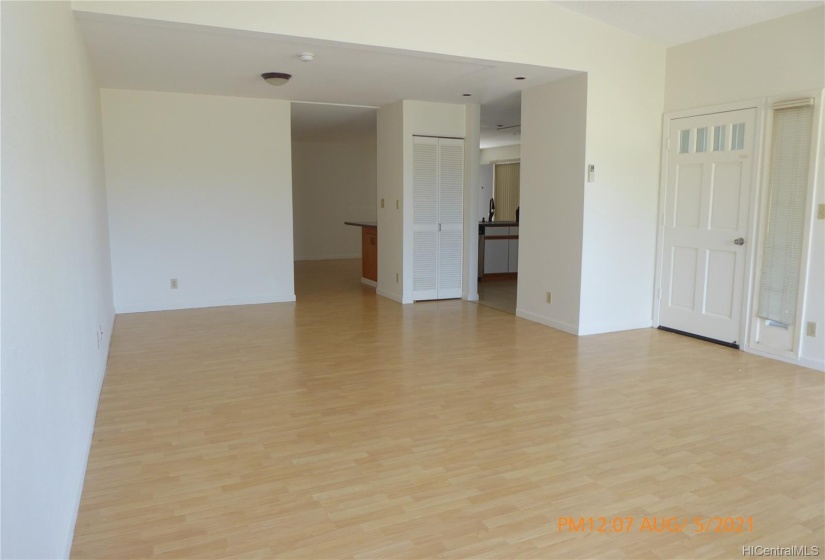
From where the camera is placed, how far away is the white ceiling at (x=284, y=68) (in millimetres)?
4000

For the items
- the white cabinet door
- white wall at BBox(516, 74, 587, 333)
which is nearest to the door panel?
white wall at BBox(516, 74, 587, 333)

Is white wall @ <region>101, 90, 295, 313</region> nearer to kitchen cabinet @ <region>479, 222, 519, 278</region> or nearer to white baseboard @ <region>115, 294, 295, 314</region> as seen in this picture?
white baseboard @ <region>115, 294, 295, 314</region>

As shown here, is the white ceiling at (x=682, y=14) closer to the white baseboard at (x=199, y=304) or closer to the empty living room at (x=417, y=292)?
the empty living room at (x=417, y=292)

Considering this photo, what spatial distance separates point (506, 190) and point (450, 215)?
612 centimetres

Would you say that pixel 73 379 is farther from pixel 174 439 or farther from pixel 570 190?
pixel 570 190

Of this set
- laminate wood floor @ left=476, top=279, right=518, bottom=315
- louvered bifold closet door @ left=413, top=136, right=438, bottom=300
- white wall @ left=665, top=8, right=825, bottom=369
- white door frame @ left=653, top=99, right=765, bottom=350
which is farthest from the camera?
louvered bifold closet door @ left=413, top=136, right=438, bottom=300

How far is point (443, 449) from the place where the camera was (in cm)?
293

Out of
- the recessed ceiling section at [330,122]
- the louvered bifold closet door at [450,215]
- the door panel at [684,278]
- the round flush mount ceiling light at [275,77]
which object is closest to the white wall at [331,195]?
the recessed ceiling section at [330,122]

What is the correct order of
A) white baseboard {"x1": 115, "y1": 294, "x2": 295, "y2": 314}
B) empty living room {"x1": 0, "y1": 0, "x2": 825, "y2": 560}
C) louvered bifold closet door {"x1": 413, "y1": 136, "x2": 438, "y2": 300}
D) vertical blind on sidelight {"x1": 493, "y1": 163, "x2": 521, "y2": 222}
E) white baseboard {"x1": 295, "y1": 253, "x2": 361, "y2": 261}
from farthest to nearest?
vertical blind on sidelight {"x1": 493, "y1": 163, "x2": 521, "y2": 222} → white baseboard {"x1": 295, "y1": 253, "x2": 361, "y2": 261} → louvered bifold closet door {"x1": 413, "y1": 136, "x2": 438, "y2": 300} → white baseboard {"x1": 115, "y1": 294, "x2": 295, "y2": 314} → empty living room {"x1": 0, "y1": 0, "x2": 825, "y2": 560}

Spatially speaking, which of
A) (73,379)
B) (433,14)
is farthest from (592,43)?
(73,379)

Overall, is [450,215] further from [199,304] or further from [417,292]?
[199,304]

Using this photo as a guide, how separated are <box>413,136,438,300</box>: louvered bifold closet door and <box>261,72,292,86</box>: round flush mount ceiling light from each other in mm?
1926

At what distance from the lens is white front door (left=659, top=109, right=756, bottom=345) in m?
4.86

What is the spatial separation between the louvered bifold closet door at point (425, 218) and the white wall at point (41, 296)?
164 inches
